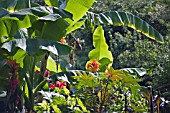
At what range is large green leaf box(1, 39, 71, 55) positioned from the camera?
11.8 feet

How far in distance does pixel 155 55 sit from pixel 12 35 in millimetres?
3095

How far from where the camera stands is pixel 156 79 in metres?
5.81

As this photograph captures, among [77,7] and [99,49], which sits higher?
[77,7]

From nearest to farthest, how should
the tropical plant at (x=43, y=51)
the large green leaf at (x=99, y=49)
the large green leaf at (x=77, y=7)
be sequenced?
Result: the tropical plant at (x=43, y=51) → the large green leaf at (x=77, y=7) → the large green leaf at (x=99, y=49)

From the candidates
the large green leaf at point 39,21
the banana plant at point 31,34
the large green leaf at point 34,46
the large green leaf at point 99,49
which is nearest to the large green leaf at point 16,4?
Answer: the banana plant at point 31,34

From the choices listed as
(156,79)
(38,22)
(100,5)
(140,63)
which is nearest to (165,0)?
(100,5)

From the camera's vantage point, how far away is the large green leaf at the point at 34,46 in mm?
3610

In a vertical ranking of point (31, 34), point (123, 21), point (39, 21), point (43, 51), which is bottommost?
point (43, 51)

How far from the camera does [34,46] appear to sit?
3.68 metres

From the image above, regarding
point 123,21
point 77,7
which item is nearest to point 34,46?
point 77,7

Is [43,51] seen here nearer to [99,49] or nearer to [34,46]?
[34,46]

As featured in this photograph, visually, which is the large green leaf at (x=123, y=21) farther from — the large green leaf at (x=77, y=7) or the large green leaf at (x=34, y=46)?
the large green leaf at (x=34, y=46)

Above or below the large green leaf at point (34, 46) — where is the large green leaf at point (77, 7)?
above

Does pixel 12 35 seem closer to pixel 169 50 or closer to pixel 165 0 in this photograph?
pixel 169 50
